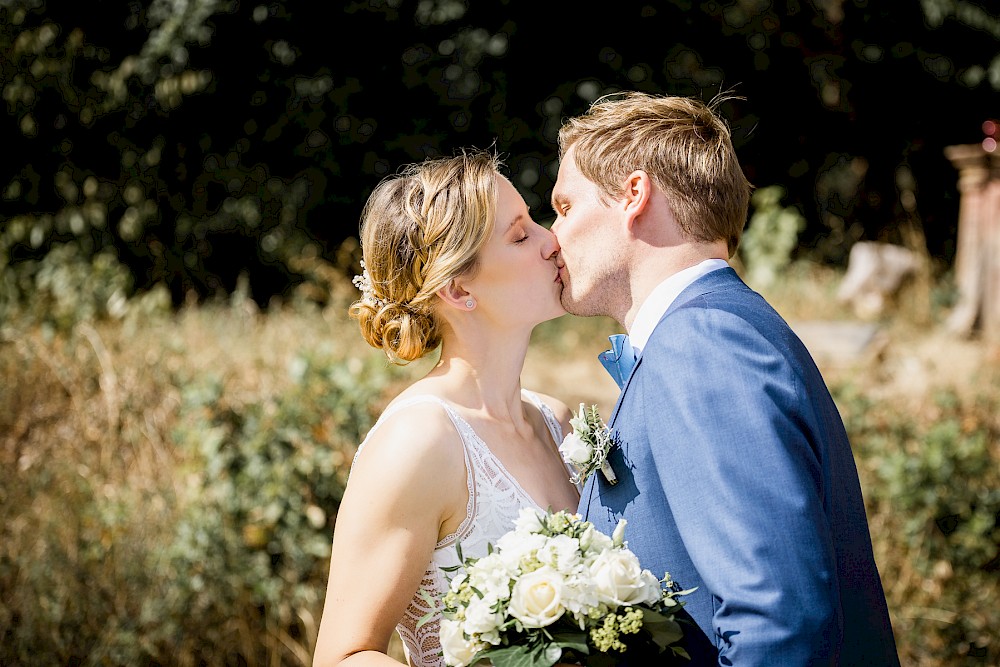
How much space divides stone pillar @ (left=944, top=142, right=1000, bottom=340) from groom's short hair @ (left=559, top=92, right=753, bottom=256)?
7948mm

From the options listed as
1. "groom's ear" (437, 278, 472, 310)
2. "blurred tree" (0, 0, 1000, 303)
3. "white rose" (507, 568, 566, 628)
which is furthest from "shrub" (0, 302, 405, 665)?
"blurred tree" (0, 0, 1000, 303)

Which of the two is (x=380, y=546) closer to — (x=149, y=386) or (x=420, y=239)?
(x=420, y=239)

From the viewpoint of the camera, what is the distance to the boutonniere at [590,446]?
201 cm

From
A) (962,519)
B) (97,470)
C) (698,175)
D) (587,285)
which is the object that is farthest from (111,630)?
(962,519)

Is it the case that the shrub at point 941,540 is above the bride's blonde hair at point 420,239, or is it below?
below

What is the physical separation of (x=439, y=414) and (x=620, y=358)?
0.50 meters

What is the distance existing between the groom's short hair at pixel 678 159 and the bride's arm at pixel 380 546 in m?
0.84

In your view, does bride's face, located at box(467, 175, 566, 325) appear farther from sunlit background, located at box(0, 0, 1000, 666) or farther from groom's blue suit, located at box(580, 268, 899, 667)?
sunlit background, located at box(0, 0, 1000, 666)

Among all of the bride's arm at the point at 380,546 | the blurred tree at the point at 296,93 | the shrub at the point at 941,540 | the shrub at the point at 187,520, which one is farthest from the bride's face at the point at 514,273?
the blurred tree at the point at 296,93

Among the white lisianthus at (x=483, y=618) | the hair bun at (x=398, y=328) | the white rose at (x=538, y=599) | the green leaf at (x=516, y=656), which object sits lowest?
the green leaf at (x=516, y=656)

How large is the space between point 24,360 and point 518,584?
16.2ft

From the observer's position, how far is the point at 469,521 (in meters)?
2.33

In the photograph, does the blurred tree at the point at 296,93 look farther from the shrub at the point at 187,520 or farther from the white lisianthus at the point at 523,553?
the white lisianthus at the point at 523,553

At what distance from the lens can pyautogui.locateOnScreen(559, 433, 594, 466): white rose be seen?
2010 millimetres
